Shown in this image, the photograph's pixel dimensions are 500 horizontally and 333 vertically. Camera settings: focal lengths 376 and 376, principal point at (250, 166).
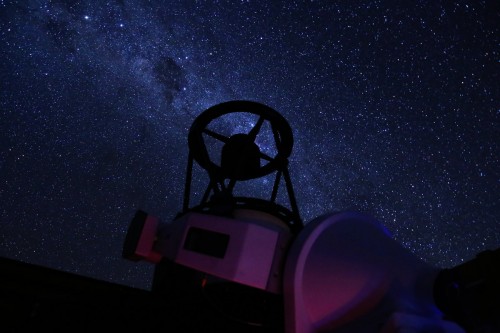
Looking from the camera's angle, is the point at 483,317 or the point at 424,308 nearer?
the point at 424,308

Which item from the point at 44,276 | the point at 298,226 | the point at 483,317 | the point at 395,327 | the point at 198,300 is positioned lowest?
the point at 483,317

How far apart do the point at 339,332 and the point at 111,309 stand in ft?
4.32

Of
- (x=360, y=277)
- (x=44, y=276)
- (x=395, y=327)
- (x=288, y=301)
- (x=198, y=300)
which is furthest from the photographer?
(x=198, y=300)

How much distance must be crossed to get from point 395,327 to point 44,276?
1700 mm

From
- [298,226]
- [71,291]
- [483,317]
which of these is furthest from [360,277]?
[483,317]

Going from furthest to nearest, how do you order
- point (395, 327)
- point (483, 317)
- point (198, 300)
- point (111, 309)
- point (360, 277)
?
point (483, 317), point (198, 300), point (111, 309), point (360, 277), point (395, 327)

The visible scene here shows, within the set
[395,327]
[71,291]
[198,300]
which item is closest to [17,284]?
[71,291]

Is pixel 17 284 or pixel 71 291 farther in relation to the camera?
pixel 71 291

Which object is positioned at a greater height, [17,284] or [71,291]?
[17,284]

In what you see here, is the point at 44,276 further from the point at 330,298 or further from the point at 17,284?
the point at 330,298

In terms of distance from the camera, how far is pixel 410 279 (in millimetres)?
1412

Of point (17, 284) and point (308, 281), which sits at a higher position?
point (308, 281)

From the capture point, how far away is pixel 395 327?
1.13 m

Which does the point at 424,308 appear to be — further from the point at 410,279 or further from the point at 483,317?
the point at 483,317
